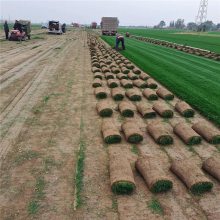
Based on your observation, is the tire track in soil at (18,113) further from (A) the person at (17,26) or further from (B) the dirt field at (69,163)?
(A) the person at (17,26)

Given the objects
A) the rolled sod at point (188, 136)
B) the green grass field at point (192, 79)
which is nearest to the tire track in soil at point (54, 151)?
the rolled sod at point (188, 136)

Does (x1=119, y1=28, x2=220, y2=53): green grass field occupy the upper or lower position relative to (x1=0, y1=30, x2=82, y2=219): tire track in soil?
lower

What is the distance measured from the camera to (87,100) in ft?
44.8

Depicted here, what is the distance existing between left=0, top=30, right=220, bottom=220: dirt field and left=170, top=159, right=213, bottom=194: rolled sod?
0.16 metres

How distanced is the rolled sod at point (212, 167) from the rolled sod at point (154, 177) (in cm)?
127

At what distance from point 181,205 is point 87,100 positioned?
803cm

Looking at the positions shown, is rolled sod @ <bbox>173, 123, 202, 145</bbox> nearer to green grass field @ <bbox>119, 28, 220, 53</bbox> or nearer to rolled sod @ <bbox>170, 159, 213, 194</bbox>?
rolled sod @ <bbox>170, 159, 213, 194</bbox>

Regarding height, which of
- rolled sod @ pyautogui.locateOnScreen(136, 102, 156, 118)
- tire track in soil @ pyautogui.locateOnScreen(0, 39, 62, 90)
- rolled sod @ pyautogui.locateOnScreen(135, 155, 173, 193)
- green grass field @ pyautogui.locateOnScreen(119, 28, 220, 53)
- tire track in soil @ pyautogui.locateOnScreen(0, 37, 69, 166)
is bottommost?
green grass field @ pyautogui.locateOnScreen(119, 28, 220, 53)

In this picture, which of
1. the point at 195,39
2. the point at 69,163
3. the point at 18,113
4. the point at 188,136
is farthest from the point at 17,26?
the point at 69,163

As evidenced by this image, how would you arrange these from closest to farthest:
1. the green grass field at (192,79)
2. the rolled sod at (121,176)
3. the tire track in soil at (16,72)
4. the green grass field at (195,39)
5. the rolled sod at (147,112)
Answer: the rolled sod at (121,176) < the rolled sod at (147,112) < the green grass field at (192,79) < the tire track in soil at (16,72) < the green grass field at (195,39)

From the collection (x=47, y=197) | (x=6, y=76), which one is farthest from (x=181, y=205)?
(x=6, y=76)

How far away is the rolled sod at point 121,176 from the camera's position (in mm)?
6693

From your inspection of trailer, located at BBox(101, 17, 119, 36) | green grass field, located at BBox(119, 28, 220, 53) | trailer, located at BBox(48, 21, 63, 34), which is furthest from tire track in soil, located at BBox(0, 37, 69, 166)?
trailer, located at BBox(101, 17, 119, 36)

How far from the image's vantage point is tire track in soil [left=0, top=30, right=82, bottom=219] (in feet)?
20.3
